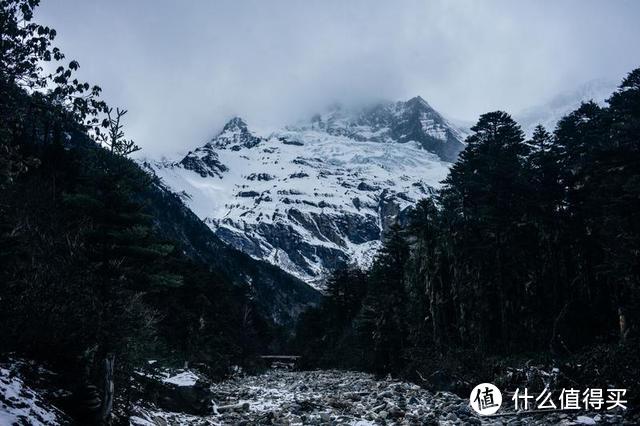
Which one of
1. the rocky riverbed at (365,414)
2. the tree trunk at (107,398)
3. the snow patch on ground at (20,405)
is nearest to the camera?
the snow patch on ground at (20,405)

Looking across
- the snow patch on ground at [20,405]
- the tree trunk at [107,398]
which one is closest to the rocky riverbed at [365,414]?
the tree trunk at [107,398]

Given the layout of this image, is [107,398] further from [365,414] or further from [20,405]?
[365,414]

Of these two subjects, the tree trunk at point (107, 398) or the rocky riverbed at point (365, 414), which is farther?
the rocky riverbed at point (365, 414)

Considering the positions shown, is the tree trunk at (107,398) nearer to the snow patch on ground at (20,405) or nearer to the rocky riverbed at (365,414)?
the snow patch on ground at (20,405)

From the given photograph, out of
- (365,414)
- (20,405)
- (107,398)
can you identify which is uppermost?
(20,405)

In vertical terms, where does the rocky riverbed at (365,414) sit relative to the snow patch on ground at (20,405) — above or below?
below

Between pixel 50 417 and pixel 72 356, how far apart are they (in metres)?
3.64

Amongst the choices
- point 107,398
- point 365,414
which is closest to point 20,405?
point 107,398

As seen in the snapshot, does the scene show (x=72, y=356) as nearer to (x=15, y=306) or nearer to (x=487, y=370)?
(x=15, y=306)

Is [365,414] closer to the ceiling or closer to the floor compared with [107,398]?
closer to the floor

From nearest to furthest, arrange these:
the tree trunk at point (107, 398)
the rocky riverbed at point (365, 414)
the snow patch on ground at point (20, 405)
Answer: the snow patch on ground at point (20, 405), the tree trunk at point (107, 398), the rocky riverbed at point (365, 414)

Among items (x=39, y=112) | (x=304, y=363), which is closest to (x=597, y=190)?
(x=39, y=112)

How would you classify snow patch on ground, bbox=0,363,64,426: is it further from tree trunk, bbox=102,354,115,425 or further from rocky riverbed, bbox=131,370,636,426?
rocky riverbed, bbox=131,370,636,426

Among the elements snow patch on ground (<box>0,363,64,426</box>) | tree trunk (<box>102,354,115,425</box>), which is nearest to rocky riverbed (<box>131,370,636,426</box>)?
tree trunk (<box>102,354,115,425</box>)
